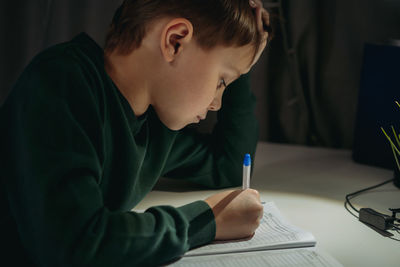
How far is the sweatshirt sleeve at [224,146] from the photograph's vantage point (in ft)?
3.89

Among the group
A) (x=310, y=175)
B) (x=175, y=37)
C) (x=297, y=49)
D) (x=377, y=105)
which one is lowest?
(x=310, y=175)

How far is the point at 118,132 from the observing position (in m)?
0.86

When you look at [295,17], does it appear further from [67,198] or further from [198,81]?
[67,198]

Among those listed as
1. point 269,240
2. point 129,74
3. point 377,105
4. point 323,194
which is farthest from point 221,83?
point 377,105

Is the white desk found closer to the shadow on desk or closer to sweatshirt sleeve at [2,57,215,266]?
the shadow on desk

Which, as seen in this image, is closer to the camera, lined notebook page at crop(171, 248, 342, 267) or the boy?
the boy

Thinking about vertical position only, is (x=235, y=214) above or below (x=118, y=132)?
below

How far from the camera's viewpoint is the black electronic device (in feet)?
4.34

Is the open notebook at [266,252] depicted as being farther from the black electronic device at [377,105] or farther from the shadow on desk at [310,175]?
the black electronic device at [377,105]

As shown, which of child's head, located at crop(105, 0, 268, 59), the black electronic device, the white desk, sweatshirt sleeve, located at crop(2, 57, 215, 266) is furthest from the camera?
the black electronic device

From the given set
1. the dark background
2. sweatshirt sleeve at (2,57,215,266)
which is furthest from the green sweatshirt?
the dark background

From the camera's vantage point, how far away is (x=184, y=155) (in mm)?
1180

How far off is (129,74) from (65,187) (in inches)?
10.2

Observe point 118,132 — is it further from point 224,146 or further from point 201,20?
point 224,146
